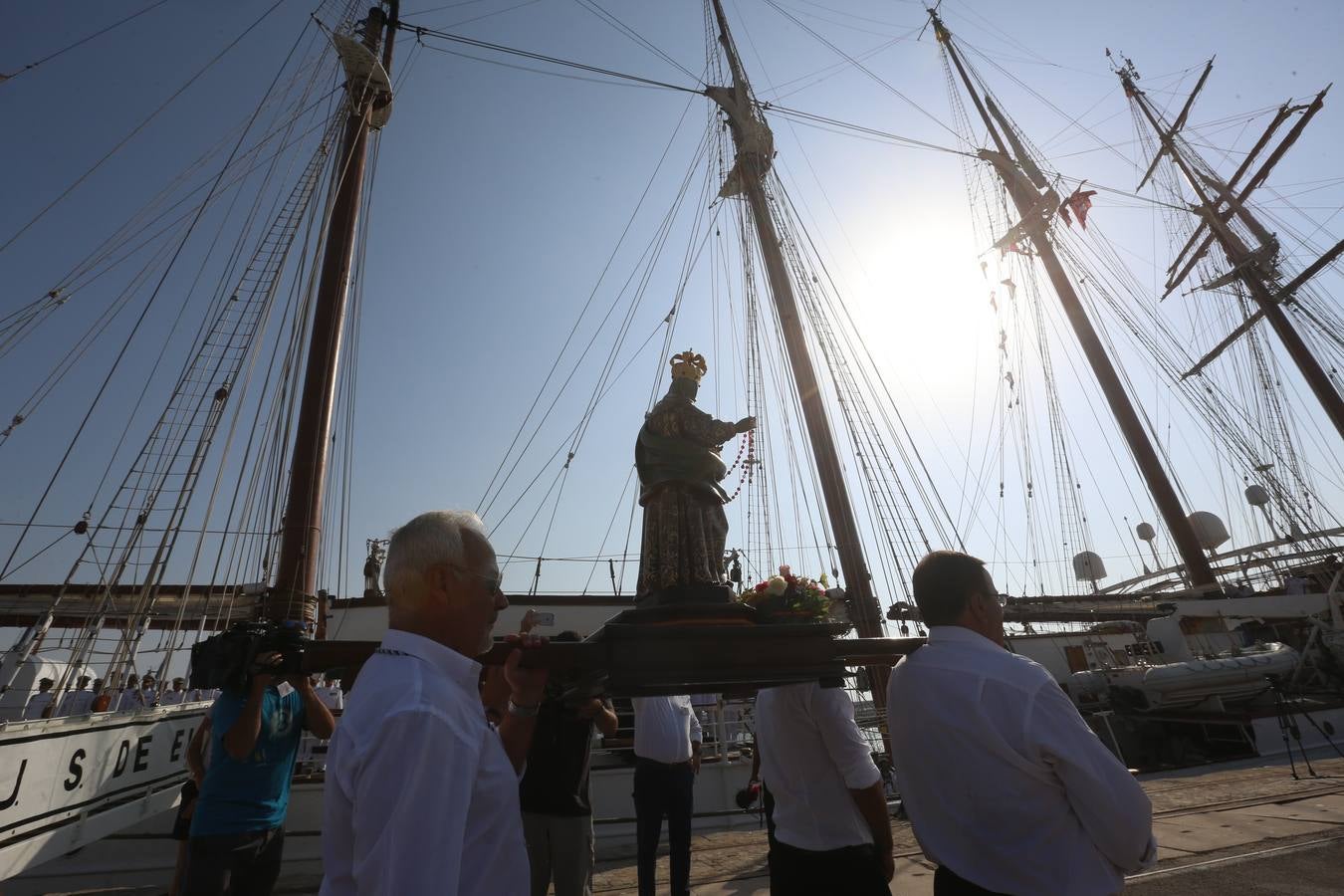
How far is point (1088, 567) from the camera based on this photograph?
93.4ft

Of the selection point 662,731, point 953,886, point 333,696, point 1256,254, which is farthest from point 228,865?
point 1256,254

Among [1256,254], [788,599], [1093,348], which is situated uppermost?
[1256,254]

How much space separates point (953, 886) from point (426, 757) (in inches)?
67.2

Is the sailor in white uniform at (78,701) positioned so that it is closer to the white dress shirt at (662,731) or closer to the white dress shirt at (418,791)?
the white dress shirt at (662,731)

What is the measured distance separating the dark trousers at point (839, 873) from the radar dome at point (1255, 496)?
34.2 metres

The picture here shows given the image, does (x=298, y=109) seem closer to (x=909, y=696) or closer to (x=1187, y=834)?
(x=909, y=696)

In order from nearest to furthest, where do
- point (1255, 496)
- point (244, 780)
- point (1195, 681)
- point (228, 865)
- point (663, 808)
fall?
1. point (228, 865)
2. point (244, 780)
3. point (663, 808)
4. point (1195, 681)
5. point (1255, 496)

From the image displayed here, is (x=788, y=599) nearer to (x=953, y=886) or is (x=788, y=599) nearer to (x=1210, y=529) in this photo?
(x=953, y=886)

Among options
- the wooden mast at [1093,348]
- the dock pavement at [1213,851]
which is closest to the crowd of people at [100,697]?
the dock pavement at [1213,851]

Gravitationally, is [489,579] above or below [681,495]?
below

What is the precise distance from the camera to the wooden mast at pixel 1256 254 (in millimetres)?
19016

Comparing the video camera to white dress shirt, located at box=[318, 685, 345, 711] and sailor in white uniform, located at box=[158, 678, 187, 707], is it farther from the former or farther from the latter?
sailor in white uniform, located at box=[158, 678, 187, 707]

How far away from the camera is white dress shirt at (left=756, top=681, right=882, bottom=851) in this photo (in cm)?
240

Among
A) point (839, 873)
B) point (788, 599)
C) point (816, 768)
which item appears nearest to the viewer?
point (839, 873)
